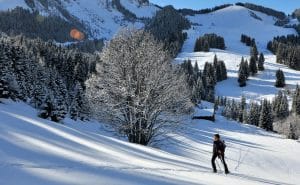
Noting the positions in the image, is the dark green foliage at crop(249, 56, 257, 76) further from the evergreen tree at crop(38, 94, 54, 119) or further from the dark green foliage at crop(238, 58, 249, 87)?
the evergreen tree at crop(38, 94, 54, 119)

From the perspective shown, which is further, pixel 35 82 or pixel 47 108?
pixel 35 82

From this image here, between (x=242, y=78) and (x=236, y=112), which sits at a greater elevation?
(x=242, y=78)

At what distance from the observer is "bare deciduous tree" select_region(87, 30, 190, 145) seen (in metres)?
26.8

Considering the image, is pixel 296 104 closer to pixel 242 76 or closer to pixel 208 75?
pixel 242 76

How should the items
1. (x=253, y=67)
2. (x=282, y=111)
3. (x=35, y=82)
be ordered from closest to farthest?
(x=35, y=82), (x=282, y=111), (x=253, y=67)

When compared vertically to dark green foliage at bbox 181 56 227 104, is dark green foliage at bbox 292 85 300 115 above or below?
below

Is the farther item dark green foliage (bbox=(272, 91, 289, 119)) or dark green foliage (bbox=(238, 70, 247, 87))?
dark green foliage (bbox=(238, 70, 247, 87))

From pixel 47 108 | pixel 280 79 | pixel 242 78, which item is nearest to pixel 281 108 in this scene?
pixel 280 79

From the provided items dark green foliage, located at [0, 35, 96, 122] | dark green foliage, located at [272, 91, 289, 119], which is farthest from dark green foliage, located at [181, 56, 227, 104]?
dark green foliage, located at [0, 35, 96, 122]

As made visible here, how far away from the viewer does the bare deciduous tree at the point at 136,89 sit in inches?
1054

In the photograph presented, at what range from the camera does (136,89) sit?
88.6 ft

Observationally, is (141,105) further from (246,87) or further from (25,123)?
(246,87)

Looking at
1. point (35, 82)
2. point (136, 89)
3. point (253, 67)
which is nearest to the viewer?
point (136, 89)

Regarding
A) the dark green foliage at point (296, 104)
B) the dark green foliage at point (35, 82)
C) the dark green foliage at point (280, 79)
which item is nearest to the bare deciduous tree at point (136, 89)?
the dark green foliage at point (35, 82)
